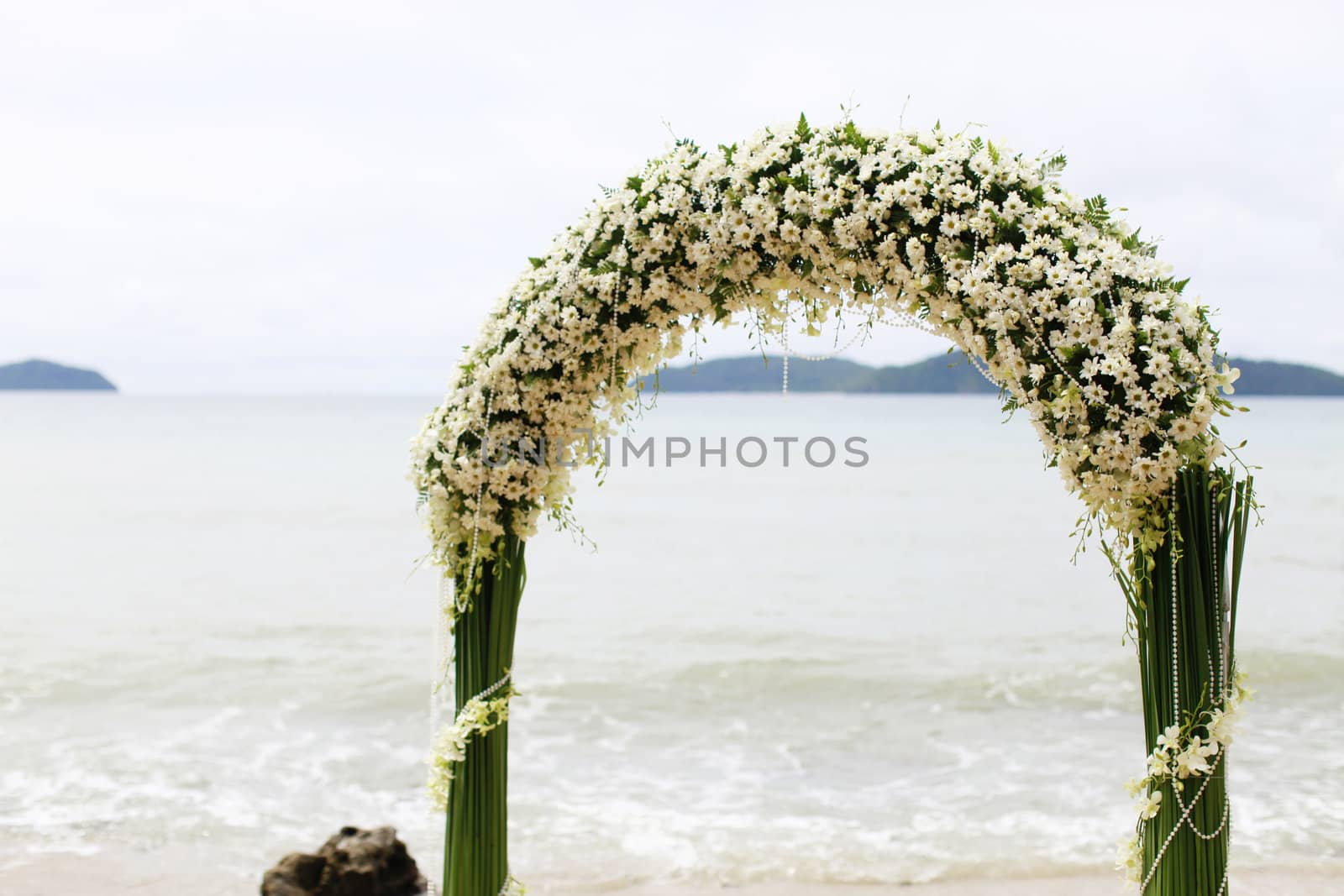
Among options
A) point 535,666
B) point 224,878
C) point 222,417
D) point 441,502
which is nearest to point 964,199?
point 441,502

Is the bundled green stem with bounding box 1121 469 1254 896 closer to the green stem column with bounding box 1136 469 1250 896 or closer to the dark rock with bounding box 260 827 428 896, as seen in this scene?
the green stem column with bounding box 1136 469 1250 896

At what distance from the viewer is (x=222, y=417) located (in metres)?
68.1

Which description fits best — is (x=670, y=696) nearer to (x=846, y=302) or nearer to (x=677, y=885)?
(x=677, y=885)

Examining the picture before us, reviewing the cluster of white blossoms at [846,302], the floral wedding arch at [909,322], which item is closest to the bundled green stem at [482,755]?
the floral wedding arch at [909,322]

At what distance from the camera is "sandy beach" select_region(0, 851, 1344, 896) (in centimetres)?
412

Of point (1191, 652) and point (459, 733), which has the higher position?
point (1191, 652)

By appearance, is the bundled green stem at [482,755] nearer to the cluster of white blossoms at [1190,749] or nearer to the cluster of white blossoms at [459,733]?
the cluster of white blossoms at [459,733]

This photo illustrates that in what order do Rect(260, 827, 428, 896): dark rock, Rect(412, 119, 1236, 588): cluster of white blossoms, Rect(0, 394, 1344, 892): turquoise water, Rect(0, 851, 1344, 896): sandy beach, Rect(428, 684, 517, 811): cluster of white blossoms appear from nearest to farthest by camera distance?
1. Rect(412, 119, 1236, 588): cluster of white blossoms
2. Rect(428, 684, 517, 811): cluster of white blossoms
3. Rect(260, 827, 428, 896): dark rock
4. Rect(0, 851, 1344, 896): sandy beach
5. Rect(0, 394, 1344, 892): turquoise water

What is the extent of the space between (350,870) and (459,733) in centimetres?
138

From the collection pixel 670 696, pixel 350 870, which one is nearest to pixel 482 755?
pixel 350 870

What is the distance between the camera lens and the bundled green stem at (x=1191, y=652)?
2.24 m

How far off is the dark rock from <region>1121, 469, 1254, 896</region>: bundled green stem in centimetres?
273

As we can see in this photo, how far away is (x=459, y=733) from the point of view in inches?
107

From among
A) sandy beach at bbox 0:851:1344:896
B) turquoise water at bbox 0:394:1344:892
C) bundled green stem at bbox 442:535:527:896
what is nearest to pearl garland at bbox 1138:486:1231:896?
bundled green stem at bbox 442:535:527:896
